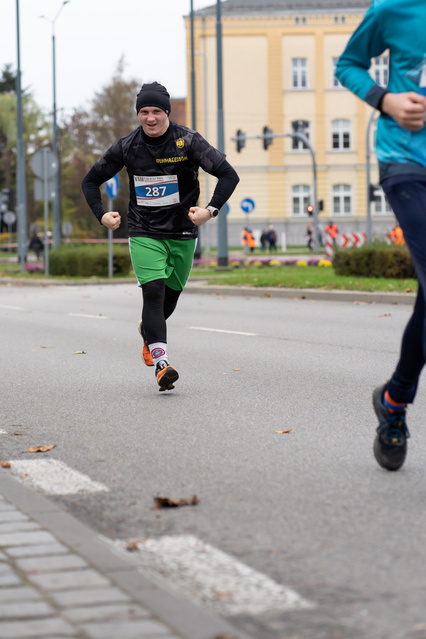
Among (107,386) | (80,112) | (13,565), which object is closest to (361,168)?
(80,112)

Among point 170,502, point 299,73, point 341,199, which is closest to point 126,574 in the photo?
point 170,502

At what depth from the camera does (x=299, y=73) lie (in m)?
69.8

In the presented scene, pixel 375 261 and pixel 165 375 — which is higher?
pixel 375 261

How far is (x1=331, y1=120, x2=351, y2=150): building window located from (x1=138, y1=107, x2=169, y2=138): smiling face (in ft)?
211

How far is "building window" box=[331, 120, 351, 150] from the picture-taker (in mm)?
70125

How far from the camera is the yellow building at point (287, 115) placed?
Result: 6888 cm

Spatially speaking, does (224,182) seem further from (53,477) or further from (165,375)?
(53,477)

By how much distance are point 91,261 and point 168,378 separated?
22.5 metres

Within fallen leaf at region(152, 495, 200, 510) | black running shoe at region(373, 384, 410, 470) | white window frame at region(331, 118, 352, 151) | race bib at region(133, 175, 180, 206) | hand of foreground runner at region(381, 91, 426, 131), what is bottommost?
fallen leaf at region(152, 495, 200, 510)

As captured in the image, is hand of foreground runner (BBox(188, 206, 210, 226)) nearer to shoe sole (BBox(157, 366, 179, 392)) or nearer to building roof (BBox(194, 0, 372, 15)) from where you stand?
shoe sole (BBox(157, 366, 179, 392))

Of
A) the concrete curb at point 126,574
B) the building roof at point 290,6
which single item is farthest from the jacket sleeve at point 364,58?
the building roof at point 290,6

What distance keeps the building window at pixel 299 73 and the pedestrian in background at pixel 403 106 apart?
219 ft

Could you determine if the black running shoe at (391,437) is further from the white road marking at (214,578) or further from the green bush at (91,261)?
the green bush at (91,261)

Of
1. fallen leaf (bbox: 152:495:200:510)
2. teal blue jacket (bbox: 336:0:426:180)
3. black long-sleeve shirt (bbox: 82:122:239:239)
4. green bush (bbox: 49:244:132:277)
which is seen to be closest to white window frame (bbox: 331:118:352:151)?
green bush (bbox: 49:244:132:277)
